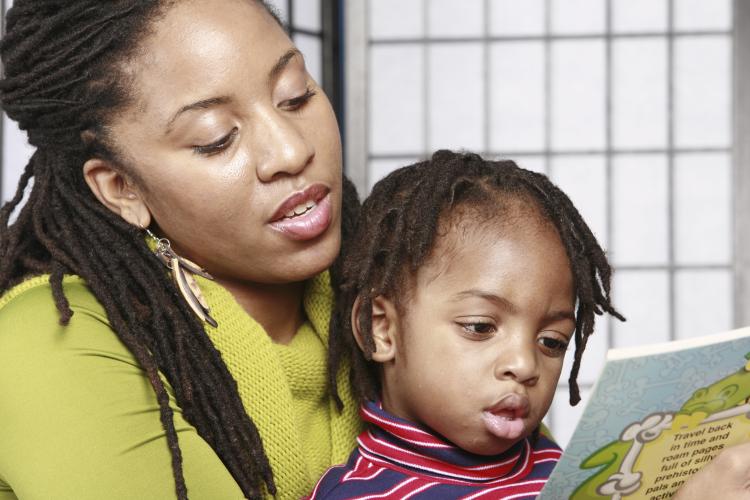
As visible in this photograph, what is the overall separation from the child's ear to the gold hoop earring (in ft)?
0.75

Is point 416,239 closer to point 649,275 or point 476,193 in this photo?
point 476,193

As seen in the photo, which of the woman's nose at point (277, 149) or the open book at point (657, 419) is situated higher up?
the woman's nose at point (277, 149)

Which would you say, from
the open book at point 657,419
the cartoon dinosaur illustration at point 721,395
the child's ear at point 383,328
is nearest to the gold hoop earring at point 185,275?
the child's ear at point 383,328

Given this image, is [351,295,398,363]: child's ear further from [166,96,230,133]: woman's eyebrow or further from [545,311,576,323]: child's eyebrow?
[166,96,230,133]: woman's eyebrow

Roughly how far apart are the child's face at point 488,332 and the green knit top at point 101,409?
0.69ft

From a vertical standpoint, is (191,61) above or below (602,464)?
above

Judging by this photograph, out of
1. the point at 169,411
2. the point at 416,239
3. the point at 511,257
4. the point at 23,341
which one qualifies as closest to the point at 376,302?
the point at 416,239

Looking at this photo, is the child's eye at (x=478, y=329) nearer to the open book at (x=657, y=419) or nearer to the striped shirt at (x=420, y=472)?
the striped shirt at (x=420, y=472)

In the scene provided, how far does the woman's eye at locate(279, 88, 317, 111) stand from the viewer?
5.06 ft

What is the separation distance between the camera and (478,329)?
1.45 metres

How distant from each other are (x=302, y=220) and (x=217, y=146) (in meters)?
0.16

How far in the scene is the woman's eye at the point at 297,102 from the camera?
5.06ft

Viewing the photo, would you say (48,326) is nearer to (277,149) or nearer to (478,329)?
(277,149)

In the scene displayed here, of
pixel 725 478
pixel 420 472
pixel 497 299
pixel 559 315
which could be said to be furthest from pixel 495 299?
pixel 725 478
